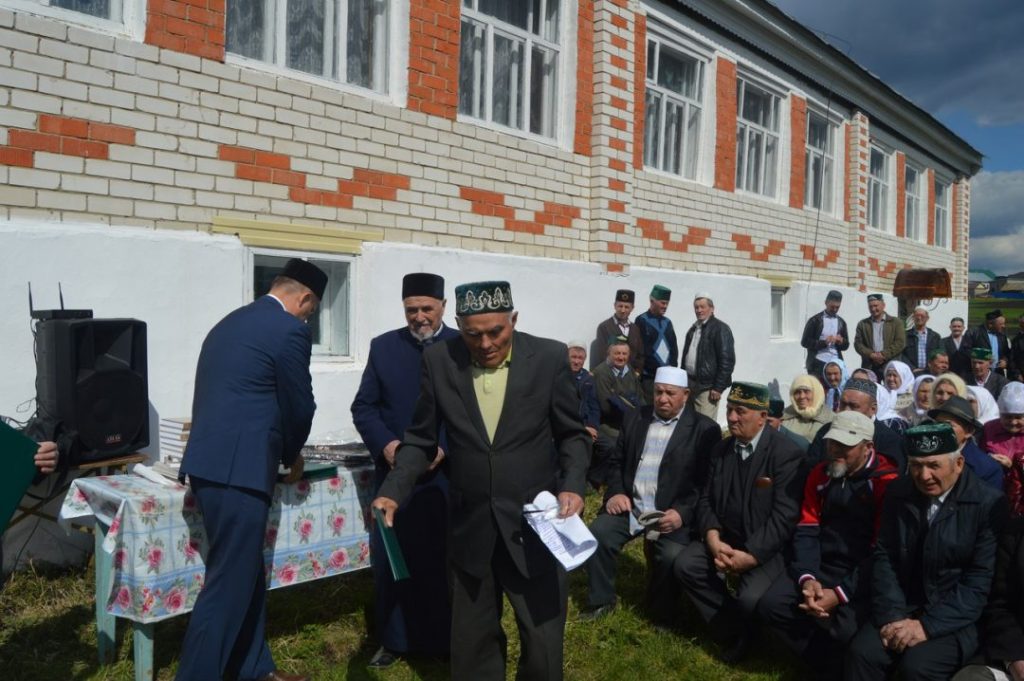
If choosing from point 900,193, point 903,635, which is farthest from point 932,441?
point 900,193

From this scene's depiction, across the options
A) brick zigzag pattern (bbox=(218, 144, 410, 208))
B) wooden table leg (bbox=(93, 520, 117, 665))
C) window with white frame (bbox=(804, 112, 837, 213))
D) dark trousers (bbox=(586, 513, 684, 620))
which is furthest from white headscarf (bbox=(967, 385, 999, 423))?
window with white frame (bbox=(804, 112, 837, 213))

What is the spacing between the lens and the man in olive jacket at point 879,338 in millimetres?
10461

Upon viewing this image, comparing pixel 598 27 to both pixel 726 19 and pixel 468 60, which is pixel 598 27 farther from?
pixel 726 19

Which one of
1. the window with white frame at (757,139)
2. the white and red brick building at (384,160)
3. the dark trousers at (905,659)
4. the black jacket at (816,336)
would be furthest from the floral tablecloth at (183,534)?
the window with white frame at (757,139)

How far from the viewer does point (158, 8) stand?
220 inches

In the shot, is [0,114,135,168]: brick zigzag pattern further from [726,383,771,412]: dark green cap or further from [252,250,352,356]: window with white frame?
[726,383,771,412]: dark green cap

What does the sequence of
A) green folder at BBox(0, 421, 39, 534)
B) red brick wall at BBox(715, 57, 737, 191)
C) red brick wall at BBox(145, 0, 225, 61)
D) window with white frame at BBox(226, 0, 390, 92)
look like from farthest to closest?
red brick wall at BBox(715, 57, 737, 191) < window with white frame at BBox(226, 0, 390, 92) < red brick wall at BBox(145, 0, 225, 61) < green folder at BBox(0, 421, 39, 534)

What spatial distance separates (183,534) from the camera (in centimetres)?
381

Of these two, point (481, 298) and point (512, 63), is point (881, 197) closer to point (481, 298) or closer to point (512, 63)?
point (512, 63)

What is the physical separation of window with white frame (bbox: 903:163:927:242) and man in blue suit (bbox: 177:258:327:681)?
18.6 meters

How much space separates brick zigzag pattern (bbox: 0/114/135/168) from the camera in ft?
16.3

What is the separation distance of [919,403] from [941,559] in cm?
324

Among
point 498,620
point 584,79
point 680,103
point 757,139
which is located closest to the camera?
point 498,620

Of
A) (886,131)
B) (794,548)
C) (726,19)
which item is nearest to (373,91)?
(794,548)
